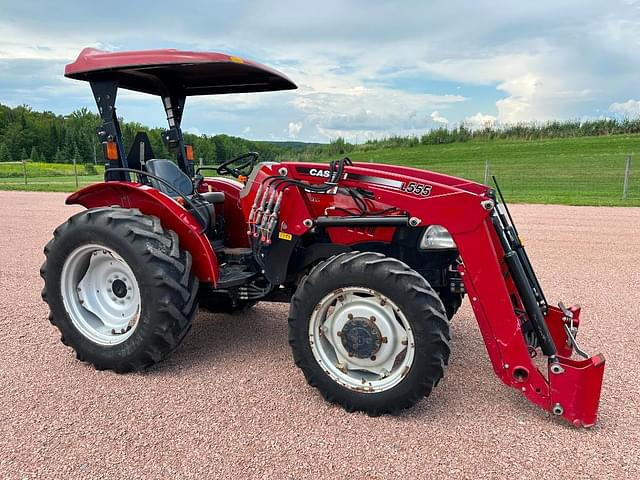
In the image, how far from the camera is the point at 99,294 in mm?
3975

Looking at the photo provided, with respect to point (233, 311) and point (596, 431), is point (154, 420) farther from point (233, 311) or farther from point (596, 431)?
point (596, 431)

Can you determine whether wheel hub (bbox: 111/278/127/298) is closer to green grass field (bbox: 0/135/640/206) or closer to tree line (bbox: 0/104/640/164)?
tree line (bbox: 0/104/640/164)

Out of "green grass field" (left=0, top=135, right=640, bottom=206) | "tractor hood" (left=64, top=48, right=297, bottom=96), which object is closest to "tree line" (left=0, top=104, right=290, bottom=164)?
"green grass field" (left=0, top=135, right=640, bottom=206)

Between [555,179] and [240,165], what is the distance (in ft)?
64.3

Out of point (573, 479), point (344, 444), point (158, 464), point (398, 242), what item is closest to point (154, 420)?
point (158, 464)

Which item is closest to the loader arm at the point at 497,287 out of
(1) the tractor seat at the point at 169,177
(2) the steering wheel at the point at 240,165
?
(2) the steering wheel at the point at 240,165

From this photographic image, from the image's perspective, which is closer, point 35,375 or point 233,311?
point 35,375

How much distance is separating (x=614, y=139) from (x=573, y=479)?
36.9m

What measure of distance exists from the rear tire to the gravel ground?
0.72 ft

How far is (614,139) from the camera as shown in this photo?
34.0 m

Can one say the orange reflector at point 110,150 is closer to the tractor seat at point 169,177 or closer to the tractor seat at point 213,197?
the tractor seat at point 169,177

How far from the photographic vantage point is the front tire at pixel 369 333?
2969 mm

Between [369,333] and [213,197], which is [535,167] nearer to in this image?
[213,197]

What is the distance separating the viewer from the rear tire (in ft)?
11.6
